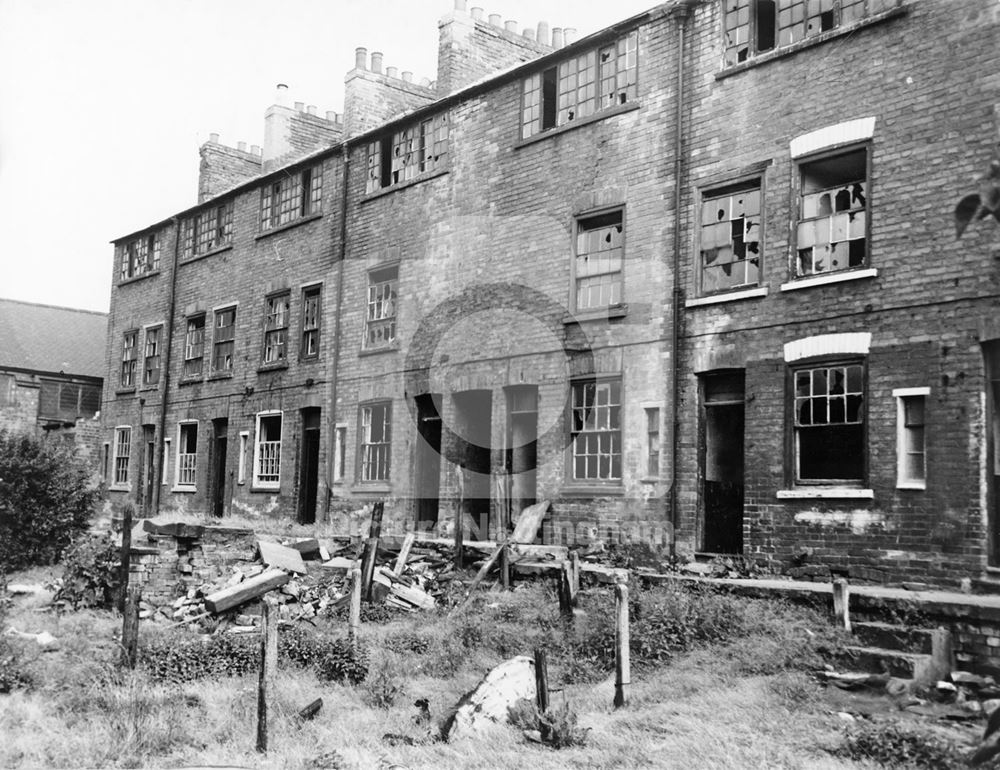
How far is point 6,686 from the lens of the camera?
11.0m

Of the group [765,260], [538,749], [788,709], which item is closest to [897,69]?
[765,260]

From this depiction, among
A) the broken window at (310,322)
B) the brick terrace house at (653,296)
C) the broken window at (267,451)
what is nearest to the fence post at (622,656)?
the brick terrace house at (653,296)

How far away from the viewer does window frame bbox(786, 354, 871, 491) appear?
1315 cm

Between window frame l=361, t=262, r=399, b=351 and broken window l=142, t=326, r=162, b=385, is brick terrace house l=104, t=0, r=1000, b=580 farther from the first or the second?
broken window l=142, t=326, r=162, b=385

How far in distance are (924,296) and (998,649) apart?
458cm

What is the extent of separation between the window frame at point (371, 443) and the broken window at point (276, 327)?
3356 millimetres

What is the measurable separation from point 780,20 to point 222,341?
16593 mm

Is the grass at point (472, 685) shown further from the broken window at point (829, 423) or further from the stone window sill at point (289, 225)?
the stone window sill at point (289, 225)

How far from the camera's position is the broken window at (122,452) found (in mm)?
29723

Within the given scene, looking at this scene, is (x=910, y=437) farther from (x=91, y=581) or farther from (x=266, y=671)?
(x=91, y=581)

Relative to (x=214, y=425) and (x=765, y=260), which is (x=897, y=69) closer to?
(x=765, y=260)

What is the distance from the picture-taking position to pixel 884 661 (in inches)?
390

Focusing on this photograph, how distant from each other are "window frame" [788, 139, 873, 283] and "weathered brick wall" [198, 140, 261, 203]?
1934cm

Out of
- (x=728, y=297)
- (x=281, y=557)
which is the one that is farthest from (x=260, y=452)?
(x=728, y=297)
